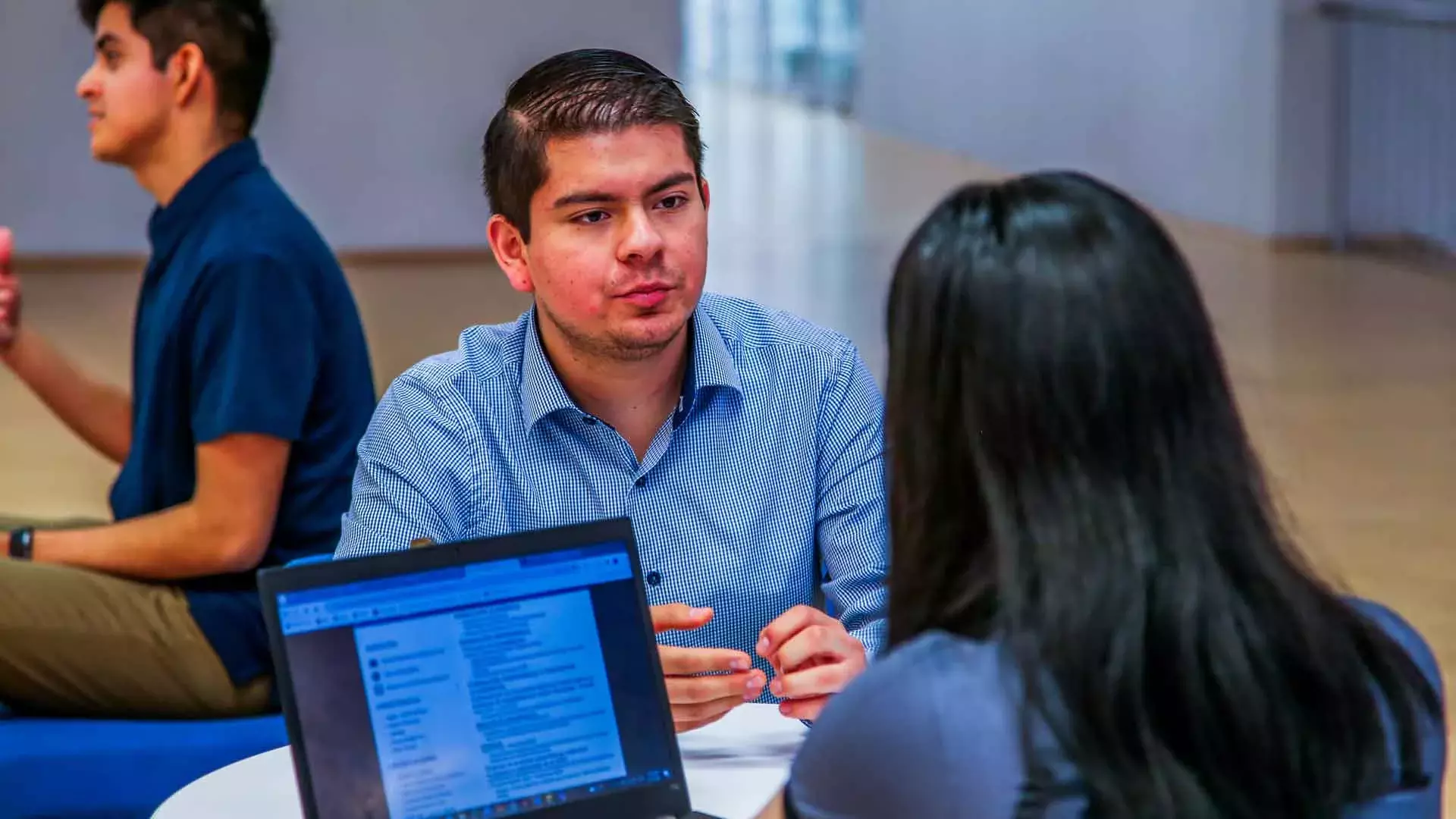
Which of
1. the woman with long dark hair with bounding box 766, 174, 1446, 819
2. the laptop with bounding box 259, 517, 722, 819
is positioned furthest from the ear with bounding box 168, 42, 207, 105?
the woman with long dark hair with bounding box 766, 174, 1446, 819

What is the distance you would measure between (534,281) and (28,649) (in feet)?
3.30

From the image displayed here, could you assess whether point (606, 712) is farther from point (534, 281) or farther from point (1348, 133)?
point (1348, 133)

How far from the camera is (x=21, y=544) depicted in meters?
2.72

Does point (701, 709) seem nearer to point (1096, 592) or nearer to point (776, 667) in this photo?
point (776, 667)

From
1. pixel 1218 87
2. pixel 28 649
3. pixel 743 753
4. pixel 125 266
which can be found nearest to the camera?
pixel 743 753

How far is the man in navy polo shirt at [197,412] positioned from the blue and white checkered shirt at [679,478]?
0.53m

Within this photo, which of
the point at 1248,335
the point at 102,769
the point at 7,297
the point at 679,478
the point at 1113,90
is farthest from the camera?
the point at 1113,90

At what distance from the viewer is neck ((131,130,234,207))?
9.45ft

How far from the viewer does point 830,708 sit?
1.26 metres

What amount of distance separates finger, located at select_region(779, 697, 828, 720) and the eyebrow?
616mm

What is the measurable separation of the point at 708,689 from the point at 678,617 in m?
0.08

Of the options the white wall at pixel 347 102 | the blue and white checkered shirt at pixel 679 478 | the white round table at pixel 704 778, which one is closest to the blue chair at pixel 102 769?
the blue and white checkered shirt at pixel 679 478

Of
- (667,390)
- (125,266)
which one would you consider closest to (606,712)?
(667,390)

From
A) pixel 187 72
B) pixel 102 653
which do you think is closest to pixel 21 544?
pixel 102 653
